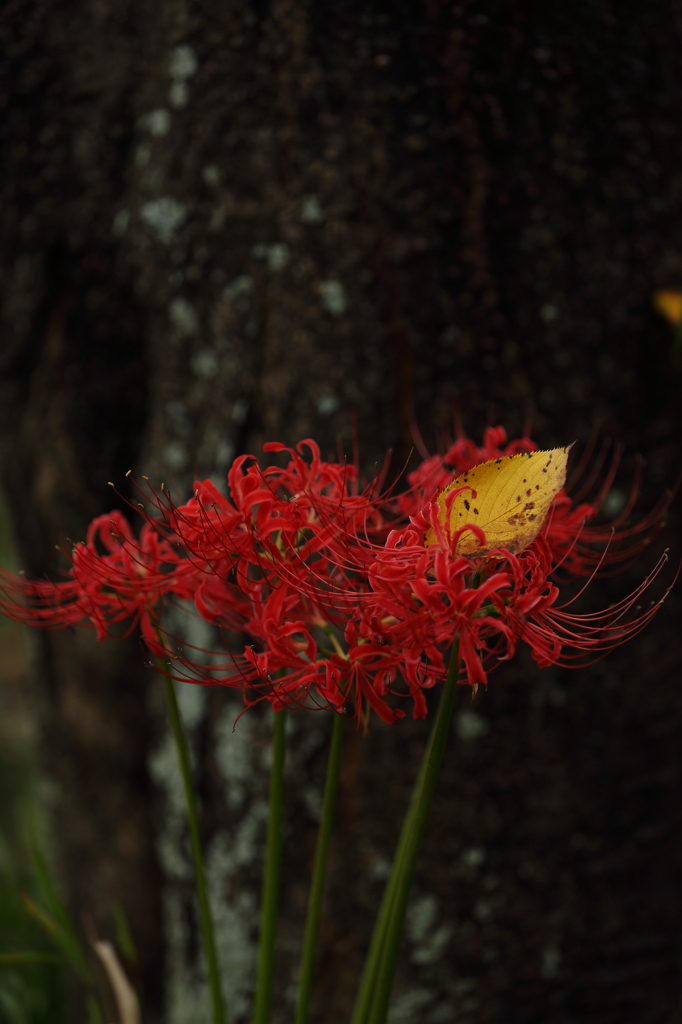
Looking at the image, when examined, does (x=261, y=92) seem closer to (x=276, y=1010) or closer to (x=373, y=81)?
(x=373, y=81)

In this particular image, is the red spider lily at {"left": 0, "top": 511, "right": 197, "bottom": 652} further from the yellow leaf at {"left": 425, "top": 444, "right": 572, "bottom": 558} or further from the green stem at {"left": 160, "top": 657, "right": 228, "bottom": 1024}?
the yellow leaf at {"left": 425, "top": 444, "right": 572, "bottom": 558}

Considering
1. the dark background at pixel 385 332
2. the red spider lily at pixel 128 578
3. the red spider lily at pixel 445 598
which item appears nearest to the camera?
the red spider lily at pixel 445 598

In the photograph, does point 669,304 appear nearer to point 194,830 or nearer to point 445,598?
point 445,598

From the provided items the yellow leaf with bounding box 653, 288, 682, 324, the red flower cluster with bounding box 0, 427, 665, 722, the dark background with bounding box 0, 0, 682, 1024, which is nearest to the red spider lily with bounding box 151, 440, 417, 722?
the red flower cluster with bounding box 0, 427, 665, 722

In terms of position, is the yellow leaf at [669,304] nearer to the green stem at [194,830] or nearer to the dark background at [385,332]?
the dark background at [385,332]

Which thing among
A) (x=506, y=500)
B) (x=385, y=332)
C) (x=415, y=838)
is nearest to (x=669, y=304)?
(x=385, y=332)

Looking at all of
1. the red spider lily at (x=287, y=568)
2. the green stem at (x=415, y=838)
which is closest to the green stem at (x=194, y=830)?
the red spider lily at (x=287, y=568)
